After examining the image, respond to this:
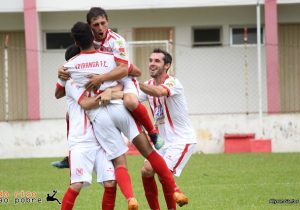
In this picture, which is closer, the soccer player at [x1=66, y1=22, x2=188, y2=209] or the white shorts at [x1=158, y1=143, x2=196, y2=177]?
the soccer player at [x1=66, y1=22, x2=188, y2=209]

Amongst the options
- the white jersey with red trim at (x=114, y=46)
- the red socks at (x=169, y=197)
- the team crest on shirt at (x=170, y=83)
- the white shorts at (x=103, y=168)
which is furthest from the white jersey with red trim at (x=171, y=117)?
the white shorts at (x=103, y=168)

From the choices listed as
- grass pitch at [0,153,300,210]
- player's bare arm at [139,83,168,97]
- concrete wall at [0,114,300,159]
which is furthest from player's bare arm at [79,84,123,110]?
concrete wall at [0,114,300,159]

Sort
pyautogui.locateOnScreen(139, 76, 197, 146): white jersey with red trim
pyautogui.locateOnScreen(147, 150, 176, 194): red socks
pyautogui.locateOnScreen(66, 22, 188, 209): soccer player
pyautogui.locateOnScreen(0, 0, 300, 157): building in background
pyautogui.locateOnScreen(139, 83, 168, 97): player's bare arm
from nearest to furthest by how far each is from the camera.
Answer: pyautogui.locateOnScreen(66, 22, 188, 209): soccer player < pyautogui.locateOnScreen(147, 150, 176, 194): red socks < pyautogui.locateOnScreen(139, 83, 168, 97): player's bare arm < pyautogui.locateOnScreen(139, 76, 197, 146): white jersey with red trim < pyautogui.locateOnScreen(0, 0, 300, 157): building in background

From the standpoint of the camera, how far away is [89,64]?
9.87 metres

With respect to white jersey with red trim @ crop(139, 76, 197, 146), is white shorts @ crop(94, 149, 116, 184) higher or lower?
lower

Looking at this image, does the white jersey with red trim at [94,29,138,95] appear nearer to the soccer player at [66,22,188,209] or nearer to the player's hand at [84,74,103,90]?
the soccer player at [66,22,188,209]

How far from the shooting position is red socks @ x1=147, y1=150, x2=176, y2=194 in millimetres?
10354

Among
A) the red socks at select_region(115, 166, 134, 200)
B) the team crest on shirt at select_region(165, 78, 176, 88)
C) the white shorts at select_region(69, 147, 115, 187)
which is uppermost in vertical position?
the team crest on shirt at select_region(165, 78, 176, 88)

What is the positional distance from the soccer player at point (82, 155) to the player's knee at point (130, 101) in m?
0.09

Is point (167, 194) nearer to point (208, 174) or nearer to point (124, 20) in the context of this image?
point (208, 174)

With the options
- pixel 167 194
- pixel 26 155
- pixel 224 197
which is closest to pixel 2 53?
pixel 26 155

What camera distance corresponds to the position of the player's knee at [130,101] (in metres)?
9.93

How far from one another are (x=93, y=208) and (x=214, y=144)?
9.79 meters

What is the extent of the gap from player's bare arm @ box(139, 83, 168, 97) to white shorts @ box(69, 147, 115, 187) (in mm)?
1009
